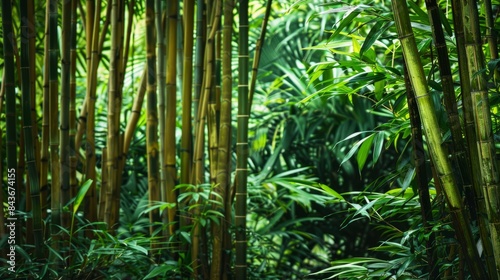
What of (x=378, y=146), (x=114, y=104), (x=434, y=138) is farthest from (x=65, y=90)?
(x=434, y=138)

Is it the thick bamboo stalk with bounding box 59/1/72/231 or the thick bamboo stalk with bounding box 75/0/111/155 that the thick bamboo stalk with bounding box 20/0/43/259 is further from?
the thick bamboo stalk with bounding box 75/0/111/155

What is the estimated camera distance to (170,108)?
57.2 inches

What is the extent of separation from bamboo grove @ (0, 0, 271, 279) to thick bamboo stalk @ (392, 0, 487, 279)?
1.51ft

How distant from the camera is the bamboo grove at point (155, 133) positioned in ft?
4.18

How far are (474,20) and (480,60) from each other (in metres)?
0.06

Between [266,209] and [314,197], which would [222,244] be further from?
[266,209]

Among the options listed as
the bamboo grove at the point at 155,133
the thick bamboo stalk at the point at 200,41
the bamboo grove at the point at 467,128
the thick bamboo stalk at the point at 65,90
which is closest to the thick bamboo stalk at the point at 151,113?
the bamboo grove at the point at 155,133

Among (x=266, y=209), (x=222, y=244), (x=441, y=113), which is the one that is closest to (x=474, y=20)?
(x=441, y=113)

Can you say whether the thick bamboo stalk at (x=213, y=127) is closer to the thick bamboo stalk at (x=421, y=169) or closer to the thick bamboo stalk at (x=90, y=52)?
the thick bamboo stalk at (x=90, y=52)

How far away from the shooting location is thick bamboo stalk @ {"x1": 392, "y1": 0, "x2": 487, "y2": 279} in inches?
35.9

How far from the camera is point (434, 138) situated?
0.92m

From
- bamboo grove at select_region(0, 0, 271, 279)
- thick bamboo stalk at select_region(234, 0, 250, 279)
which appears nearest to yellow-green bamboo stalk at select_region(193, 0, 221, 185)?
bamboo grove at select_region(0, 0, 271, 279)

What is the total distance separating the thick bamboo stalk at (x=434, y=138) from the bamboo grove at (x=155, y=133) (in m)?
0.46

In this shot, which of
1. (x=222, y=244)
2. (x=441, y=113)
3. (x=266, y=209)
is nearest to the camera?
(x=441, y=113)
